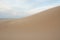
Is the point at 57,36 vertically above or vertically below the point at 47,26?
below

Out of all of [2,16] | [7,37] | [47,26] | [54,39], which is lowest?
[54,39]

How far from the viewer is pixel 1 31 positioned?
5.75 ft

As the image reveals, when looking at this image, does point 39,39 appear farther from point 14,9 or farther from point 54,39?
point 14,9

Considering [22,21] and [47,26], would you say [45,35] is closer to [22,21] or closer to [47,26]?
[47,26]

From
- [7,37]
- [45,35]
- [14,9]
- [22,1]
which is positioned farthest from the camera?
[7,37]

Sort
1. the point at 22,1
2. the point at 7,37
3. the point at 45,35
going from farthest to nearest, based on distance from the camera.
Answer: the point at 7,37
the point at 45,35
the point at 22,1

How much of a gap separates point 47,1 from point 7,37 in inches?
37.2

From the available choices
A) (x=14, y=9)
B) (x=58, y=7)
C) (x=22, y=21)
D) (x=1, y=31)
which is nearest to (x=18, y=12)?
(x=14, y=9)

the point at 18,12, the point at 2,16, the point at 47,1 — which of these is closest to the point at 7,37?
the point at 2,16

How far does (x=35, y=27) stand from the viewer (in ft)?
5.51

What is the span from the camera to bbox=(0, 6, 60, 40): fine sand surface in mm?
1606

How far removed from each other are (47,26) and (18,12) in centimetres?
55

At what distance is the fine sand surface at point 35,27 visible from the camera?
161 centimetres

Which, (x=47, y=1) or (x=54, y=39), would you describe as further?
(x=54, y=39)
